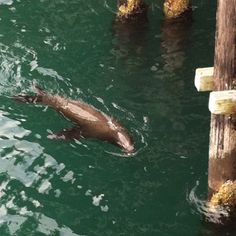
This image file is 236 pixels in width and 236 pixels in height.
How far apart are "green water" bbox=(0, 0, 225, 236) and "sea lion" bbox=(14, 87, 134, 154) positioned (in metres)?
0.13

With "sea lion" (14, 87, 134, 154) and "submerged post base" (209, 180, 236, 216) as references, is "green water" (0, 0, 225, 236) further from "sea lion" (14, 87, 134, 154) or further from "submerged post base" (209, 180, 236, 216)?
"submerged post base" (209, 180, 236, 216)

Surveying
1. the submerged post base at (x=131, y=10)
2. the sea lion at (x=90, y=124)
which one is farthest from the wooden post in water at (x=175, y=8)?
the sea lion at (x=90, y=124)

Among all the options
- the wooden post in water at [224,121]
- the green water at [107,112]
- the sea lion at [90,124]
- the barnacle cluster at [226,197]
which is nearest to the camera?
the wooden post in water at [224,121]

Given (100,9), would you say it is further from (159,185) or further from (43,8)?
(159,185)

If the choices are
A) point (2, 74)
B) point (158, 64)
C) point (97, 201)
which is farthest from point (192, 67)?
point (97, 201)

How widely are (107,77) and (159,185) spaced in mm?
3028

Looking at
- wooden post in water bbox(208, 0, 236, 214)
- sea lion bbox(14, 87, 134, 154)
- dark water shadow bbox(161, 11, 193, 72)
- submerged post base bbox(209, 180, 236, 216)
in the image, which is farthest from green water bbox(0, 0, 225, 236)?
wooden post in water bbox(208, 0, 236, 214)

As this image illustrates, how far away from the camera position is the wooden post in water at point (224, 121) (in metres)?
6.80

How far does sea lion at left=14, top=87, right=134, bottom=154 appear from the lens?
9.27 m

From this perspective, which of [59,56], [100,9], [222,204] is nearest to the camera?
[222,204]

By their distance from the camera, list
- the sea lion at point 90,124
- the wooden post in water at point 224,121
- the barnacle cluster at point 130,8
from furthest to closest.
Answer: the barnacle cluster at point 130,8 < the sea lion at point 90,124 < the wooden post in water at point 224,121

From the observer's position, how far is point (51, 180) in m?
8.69

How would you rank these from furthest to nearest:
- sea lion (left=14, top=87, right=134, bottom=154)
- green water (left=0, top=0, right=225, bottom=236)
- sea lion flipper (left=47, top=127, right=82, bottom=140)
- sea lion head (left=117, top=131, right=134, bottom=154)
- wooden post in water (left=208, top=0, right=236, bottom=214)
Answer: sea lion flipper (left=47, top=127, right=82, bottom=140), sea lion (left=14, top=87, right=134, bottom=154), sea lion head (left=117, top=131, right=134, bottom=154), green water (left=0, top=0, right=225, bottom=236), wooden post in water (left=208, top=0, right=236, bottom=214)

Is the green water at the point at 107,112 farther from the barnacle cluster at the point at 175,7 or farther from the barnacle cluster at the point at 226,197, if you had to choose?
the barnacle cluster at the point at 226,197
